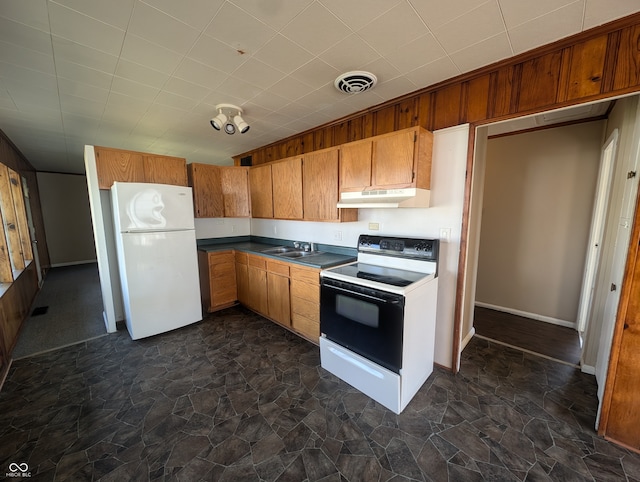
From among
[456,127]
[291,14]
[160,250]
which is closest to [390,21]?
[291,14]

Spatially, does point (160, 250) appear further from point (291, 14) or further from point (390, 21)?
point (390, 21)

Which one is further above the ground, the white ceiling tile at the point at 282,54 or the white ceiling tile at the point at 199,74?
the white ceiling tile at the point at 282,54

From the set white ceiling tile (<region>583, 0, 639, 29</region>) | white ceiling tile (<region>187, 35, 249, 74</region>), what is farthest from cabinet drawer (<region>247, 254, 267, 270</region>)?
white ceiling tile (<region>583, 0, 639, 29</region>)

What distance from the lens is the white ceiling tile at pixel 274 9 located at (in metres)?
1.35

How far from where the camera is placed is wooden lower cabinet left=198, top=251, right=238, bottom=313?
3.66 m

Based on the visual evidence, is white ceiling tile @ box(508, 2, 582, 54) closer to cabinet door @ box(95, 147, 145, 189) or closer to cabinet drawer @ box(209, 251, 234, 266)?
cabinet drawer @ box(209, 251, 234, 266)

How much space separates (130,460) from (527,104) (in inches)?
142

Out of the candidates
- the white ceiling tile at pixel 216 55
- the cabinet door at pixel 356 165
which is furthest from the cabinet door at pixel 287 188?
the white ceiling tile at pixel 216 55

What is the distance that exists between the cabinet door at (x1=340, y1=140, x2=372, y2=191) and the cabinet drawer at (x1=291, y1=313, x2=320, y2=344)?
4.99ft

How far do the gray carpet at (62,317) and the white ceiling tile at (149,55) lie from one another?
10.3 ft

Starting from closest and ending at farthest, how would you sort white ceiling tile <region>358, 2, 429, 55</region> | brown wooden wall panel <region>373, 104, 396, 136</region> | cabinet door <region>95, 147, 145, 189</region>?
white ceiling tile <region>358, 2, 429, 55</region> → brown wooden wall panel <region>373, 104, 396, 136</region> → cabinet door <region>95, 147, 145, 189</region>

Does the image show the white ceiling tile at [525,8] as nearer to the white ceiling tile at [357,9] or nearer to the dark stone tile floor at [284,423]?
the white ceiling tile at [357,9]

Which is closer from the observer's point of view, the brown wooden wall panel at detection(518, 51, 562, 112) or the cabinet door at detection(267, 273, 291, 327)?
the brown wooden wall panel at detection(518, 51, 562, 112)

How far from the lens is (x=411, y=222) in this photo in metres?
2.54
